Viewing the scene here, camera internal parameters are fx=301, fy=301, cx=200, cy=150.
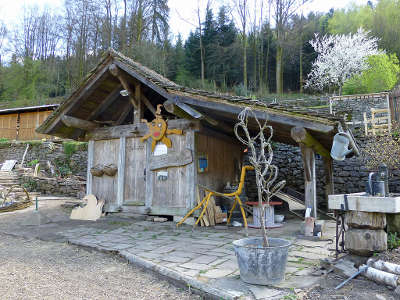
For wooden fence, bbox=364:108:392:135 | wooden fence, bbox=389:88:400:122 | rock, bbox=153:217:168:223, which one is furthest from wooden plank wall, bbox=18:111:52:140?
wooden fence, bbox=389:88:400:122

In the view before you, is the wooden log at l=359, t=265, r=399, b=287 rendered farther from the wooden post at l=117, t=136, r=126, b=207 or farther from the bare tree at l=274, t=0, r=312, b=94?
the bare tree at l=274, t=0, r=312, b=94

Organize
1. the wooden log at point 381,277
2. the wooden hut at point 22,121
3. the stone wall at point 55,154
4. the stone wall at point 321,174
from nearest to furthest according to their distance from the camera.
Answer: the wooden log at point 381,277
the stone wall at point 321,174
the stone wall at point 55,154
the wooden hut at point 22,121

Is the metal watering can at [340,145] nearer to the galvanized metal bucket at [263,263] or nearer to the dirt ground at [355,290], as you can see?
the dirt ground at [355,290]

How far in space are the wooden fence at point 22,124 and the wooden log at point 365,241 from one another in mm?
20569

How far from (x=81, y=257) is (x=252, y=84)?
21965mm

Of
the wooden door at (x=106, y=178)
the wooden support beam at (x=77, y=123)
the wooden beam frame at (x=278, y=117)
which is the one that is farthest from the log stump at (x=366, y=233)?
the wooden support beam at (x=77, y=123)

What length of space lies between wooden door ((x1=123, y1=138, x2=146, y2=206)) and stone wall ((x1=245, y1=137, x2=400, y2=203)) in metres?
4.97

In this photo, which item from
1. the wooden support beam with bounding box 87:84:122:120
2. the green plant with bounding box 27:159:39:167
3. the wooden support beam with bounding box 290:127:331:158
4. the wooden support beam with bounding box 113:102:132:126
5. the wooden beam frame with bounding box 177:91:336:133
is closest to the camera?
the wooden beam frame with bounding box 177:91:336:133

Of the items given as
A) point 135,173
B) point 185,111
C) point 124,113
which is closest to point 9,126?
point 124,113

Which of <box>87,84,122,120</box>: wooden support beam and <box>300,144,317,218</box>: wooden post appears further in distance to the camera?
<box>87,84,122,120</box>: wooden support beam

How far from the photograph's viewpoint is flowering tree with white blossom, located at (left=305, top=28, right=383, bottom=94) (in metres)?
22.8

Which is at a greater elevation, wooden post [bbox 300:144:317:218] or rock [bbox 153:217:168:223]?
wooden post [bbox 300:144:317:218]

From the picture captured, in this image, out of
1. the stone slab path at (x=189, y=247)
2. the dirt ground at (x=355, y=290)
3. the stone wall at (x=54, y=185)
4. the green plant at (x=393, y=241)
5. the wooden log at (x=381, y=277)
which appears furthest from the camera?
the stone wall at (x=54, y=185)

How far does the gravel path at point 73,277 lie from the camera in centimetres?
306
